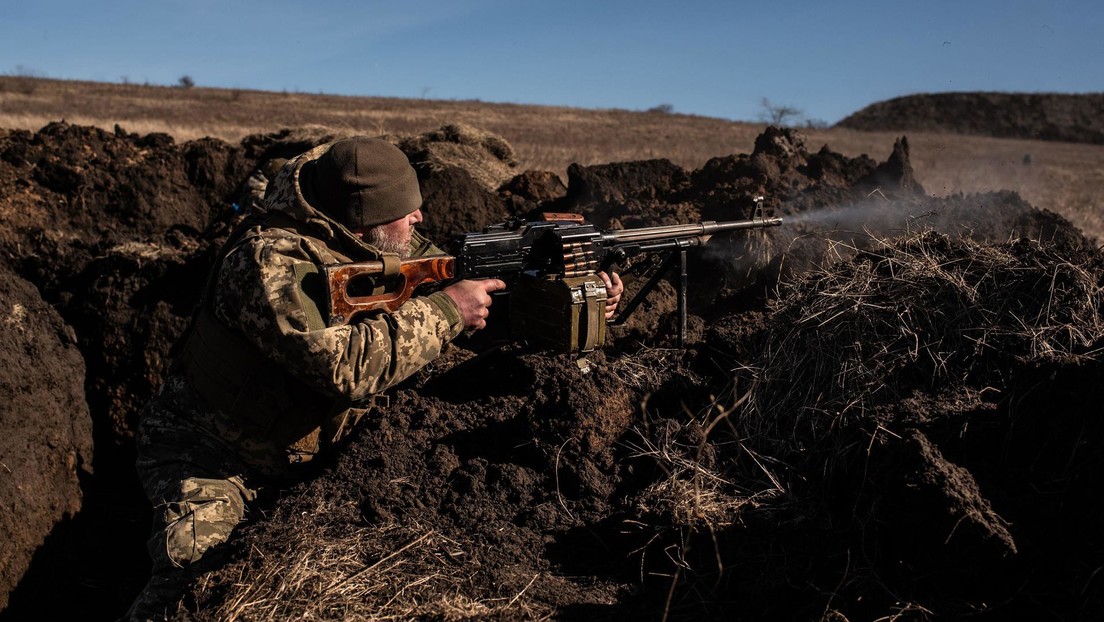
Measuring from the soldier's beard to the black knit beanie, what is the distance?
106mm

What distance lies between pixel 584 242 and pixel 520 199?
366 cm

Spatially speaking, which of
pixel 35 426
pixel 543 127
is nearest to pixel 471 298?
pixel 35 426

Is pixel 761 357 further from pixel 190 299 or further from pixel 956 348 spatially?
pixel 190 299

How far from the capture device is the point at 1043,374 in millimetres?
3307

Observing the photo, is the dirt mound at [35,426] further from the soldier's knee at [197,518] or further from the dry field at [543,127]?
the dry field at [543,127]

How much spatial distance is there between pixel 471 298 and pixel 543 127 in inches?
1335

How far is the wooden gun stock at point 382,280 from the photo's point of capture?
11.6ft

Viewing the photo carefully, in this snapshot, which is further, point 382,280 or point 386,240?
point 386,240

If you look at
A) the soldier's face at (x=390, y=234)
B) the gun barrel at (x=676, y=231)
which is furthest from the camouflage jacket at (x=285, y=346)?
the gun barrel at (x=676, y=231)

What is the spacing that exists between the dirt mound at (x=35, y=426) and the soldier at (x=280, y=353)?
1482 millimetres

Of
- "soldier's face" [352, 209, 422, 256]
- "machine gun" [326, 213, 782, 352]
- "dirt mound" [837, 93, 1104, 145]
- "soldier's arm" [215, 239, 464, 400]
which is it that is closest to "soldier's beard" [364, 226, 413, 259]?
"soldier's face" [352, 209, 422, 256]

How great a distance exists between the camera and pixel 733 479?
11.7 ft

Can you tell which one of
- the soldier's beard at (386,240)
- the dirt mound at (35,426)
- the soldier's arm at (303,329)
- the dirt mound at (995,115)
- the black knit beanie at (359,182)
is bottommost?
the dirt mound at (35,426)

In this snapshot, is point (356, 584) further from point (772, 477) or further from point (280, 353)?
point (772, 477)
